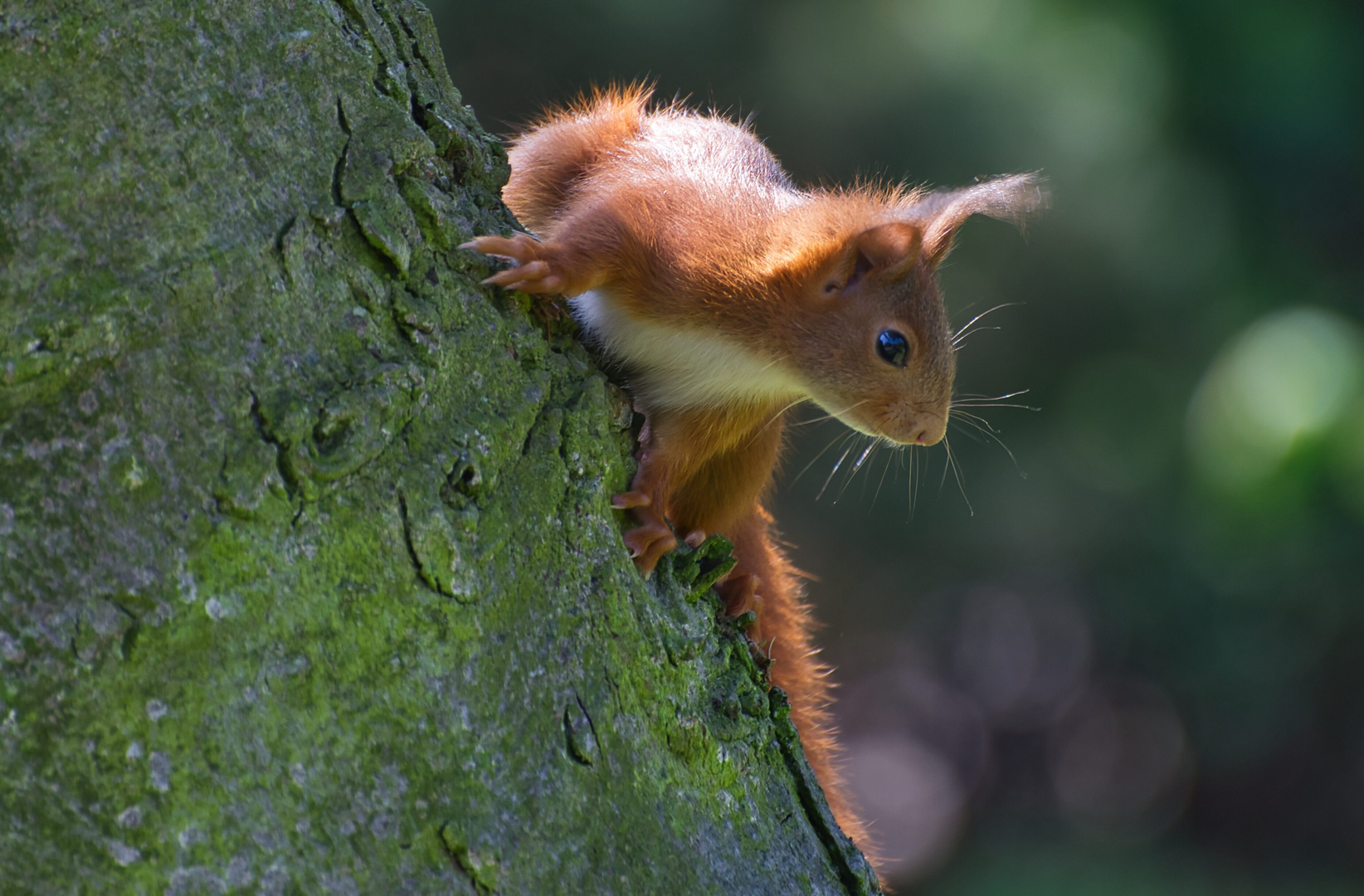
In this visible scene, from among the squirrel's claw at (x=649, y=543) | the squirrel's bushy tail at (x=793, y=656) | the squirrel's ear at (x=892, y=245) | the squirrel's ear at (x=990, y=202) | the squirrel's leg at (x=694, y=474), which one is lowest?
the squirrel's bushy tail at (x=793, y=656)

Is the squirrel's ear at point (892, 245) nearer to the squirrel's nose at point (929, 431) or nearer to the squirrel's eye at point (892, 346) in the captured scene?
the squirrel's eye at point (892, 346)

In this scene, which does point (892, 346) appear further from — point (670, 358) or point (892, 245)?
point (670, 358)

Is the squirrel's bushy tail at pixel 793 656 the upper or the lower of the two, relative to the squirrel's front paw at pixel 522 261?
lower

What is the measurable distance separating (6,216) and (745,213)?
49.7 inches

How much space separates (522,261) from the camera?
144cm

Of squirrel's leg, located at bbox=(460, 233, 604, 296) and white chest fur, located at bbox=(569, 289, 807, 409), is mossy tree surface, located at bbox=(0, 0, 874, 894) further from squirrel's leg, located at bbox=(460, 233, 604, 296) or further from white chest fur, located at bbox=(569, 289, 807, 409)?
white chest fur, located at bbox=(569, 289, 807, 409)

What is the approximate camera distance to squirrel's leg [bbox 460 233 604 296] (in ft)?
4.50

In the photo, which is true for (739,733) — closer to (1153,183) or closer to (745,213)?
(745,213)

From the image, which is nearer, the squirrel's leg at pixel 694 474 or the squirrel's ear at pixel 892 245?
the squirrel's leg at pixel 694 474

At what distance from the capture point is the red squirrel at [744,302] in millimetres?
1928

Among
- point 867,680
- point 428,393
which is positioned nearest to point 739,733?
point 428,393

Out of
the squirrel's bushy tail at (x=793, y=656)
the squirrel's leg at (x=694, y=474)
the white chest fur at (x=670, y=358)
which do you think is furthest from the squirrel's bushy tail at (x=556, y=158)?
the squirrel's bushy tail at (x=793, y=656)

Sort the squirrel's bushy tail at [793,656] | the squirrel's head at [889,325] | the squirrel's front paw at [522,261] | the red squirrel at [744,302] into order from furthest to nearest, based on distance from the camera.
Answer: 1. the squirrel's bushy tail at [793,656]
2. the squirrel's head at [889,325]
3. the red squirrel at [744,302]
4. the squirrel's front paw at [522,261]

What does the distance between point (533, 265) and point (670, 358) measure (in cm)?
58
